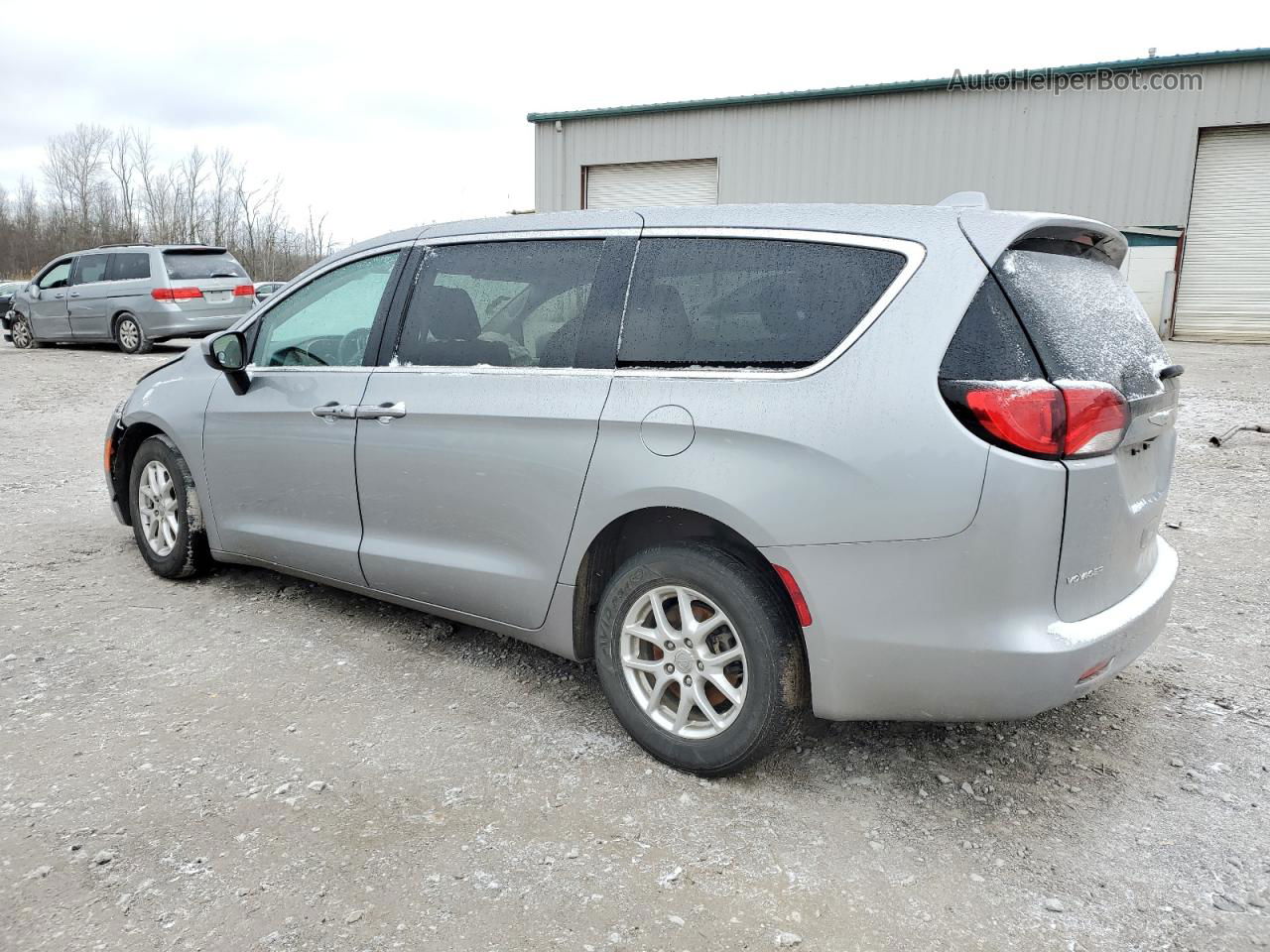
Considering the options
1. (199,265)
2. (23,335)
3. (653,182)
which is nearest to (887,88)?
(653,182)

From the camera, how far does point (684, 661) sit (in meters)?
2.88

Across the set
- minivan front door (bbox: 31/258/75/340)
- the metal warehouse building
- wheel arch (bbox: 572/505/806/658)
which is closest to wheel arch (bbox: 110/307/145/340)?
minivan front door (bbox: 31/258/75/340)

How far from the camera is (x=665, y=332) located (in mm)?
2971

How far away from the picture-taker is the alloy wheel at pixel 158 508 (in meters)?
4.65

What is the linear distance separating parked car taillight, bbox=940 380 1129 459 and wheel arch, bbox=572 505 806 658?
0.68 meters

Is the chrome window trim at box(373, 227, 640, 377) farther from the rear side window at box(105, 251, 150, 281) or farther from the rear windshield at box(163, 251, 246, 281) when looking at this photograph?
the rear side window at box(105, 251, 150, 281)

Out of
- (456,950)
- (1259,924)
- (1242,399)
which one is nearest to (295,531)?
(456,950)

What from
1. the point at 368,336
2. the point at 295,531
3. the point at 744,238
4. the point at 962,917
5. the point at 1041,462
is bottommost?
the point at 962,917

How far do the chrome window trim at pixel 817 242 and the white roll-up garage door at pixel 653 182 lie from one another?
64.3 feet

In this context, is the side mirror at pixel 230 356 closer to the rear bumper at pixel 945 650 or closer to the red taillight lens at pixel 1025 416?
the rear bumper at pixel 945 650

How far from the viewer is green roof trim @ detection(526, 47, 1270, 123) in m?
17.6

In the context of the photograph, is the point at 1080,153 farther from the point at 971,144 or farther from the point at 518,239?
the point at 518,239

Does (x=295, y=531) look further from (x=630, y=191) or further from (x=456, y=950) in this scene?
(x=630, y=191)

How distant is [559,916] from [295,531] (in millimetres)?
2296
